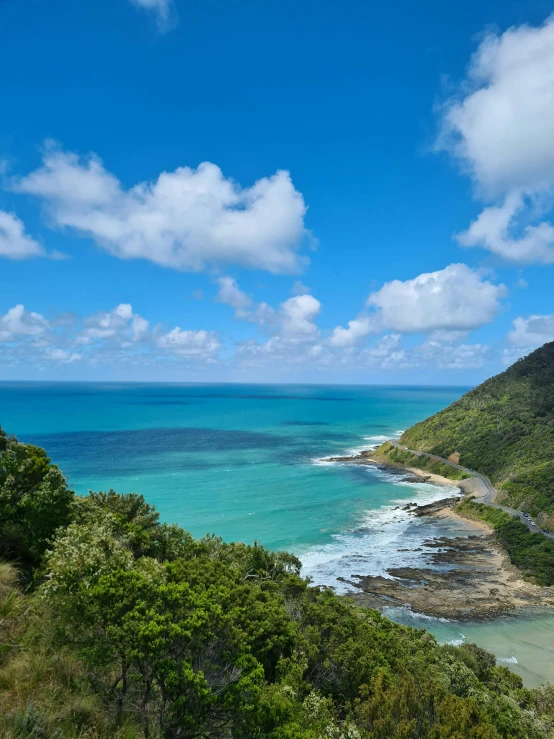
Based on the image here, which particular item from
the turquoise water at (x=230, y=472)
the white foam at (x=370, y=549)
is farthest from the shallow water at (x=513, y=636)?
the turquoise water at (x=230, y=472)

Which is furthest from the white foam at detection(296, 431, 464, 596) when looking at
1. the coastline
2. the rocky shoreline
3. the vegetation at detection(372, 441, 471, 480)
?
the vegetation at detection(372, 441, 471, 480)

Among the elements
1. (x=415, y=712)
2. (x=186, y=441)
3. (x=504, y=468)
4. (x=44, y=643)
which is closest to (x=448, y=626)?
(x=415, y=712)

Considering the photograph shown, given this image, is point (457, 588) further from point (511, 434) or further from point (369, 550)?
point (511, 434)

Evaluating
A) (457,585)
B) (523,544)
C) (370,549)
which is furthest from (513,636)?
(523,544)

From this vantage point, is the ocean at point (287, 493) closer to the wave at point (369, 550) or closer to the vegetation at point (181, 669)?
the wave at point (369, 550)

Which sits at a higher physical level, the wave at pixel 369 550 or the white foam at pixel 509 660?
the wave at pixel 369 550
